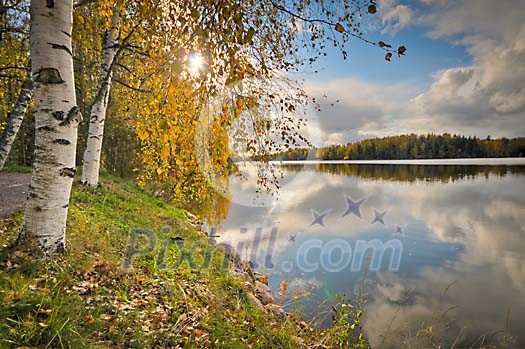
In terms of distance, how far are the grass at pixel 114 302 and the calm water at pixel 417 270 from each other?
83.7 inches

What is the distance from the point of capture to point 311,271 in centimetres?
871

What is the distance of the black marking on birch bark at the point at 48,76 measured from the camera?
10.3 feet

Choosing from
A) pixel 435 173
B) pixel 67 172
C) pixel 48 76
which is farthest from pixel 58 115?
pixel 435 173

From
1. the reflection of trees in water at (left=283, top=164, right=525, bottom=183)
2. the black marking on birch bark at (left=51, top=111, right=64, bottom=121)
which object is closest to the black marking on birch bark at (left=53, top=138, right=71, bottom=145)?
the black marking on birch bark at (left=51, top=111, right=64, bottom=121)

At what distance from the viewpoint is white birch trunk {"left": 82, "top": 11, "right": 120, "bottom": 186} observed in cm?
718

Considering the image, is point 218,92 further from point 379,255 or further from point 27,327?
point 379,255

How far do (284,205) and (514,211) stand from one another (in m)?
14.1

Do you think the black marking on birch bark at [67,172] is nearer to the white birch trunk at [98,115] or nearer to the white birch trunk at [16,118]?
the white birch trunk at [98,115]

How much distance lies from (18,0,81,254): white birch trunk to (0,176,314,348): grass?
0.43 meters

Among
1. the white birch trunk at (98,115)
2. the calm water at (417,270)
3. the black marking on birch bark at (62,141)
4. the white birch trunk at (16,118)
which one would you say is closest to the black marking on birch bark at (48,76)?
the black marking on birch bark at (62,141)

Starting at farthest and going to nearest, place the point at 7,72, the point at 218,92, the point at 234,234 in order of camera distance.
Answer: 1. the point at 234,234
2. the point at 7,72
3. the point at 218,92

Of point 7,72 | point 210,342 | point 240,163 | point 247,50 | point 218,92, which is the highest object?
point 7,72

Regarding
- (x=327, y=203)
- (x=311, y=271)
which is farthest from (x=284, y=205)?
(x=311, y=271)

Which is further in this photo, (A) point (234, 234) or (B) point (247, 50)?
(A) point (234, 234)
